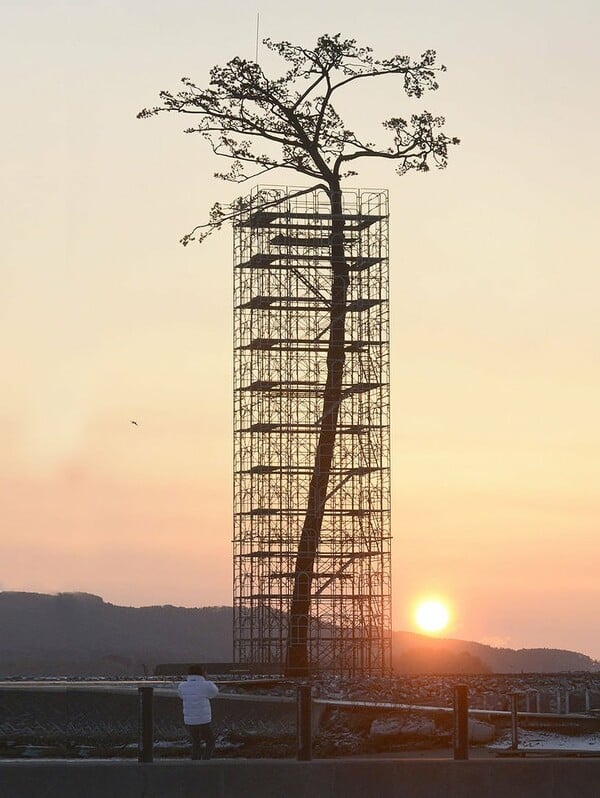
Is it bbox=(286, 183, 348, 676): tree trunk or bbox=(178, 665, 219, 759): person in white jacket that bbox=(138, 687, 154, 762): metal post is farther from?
bbox=(286, 183, 348, 676): tree trunk

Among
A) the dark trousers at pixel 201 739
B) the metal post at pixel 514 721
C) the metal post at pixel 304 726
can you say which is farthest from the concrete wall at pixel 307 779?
the metal post at pixel 514 721

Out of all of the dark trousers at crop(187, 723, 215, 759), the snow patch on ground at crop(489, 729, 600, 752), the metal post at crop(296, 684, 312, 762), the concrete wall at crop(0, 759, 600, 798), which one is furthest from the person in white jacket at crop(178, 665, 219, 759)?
the snow patch on ground at crop(489, 729, 600, 752)

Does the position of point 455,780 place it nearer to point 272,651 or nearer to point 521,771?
point 521,771

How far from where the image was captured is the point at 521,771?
20.5 metres

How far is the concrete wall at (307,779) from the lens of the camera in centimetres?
1975

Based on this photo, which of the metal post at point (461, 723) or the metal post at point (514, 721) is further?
the metal post at point (514, 721)

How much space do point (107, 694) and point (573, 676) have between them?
35958 millimetres

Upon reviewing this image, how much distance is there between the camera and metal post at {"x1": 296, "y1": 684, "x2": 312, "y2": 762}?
68.4ft

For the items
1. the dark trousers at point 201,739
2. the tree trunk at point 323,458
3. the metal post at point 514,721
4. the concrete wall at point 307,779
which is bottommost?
the concrete wall at point 307,779

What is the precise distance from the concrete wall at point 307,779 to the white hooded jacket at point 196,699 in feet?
11.4

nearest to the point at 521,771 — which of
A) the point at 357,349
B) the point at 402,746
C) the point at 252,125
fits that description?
the point at 402,746

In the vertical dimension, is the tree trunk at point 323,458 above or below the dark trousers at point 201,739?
above

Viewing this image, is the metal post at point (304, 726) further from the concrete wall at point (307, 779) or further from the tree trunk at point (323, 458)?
the tree trunk at point (323, 458)

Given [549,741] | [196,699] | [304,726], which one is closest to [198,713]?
[196,699]
